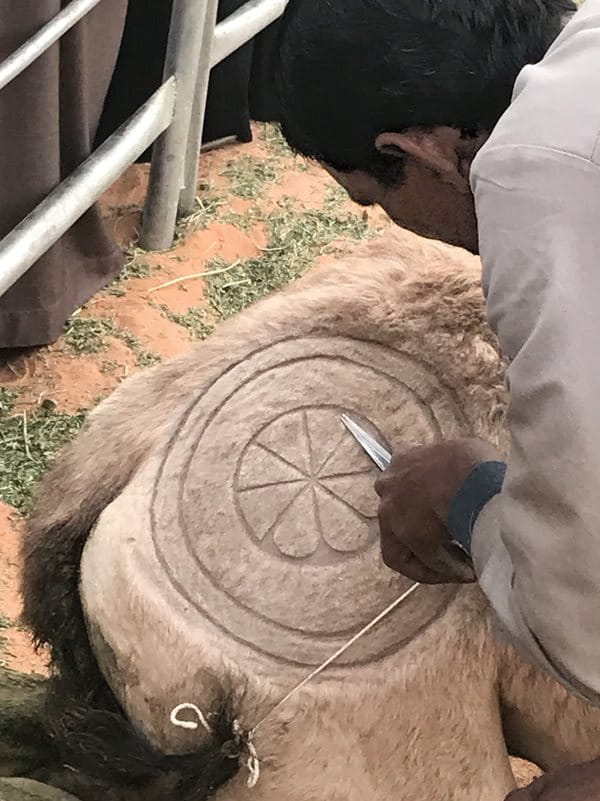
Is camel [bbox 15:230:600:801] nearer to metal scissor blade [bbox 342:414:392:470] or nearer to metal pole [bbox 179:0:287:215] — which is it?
metal scissor blade [bbox 342:414:392:470]

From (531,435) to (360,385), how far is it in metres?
0.41

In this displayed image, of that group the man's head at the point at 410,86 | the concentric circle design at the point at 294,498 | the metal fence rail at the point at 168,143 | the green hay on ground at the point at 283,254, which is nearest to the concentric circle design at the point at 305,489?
the concentric circle design at the point at 294,498

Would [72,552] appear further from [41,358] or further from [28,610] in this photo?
[41,358]

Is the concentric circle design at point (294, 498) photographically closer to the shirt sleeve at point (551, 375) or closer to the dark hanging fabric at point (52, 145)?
the shirt sleeve at point (551, 375)

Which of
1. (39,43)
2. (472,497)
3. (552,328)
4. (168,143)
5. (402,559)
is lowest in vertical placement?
(168,143)

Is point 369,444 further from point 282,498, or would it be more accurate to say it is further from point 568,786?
point 568,786

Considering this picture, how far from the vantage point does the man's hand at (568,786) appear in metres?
0.98

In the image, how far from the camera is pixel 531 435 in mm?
835

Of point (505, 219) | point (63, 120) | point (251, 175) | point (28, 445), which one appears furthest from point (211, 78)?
point (505, 219)

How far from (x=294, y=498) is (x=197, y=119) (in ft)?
5.54

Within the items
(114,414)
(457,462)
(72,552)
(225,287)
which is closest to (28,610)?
(72,552)

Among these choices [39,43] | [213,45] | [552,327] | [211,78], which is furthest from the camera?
[211,78]

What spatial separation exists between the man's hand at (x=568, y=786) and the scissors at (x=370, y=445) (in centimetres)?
34

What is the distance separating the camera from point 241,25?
2.64 m
